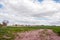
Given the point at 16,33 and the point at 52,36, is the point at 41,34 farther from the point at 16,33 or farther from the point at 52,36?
the point at 16,33

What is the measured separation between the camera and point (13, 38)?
25578 millimetres

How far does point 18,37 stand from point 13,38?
0.91m

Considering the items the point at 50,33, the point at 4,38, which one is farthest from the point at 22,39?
the point at 50,33

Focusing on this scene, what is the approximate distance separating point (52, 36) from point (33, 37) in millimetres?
2911

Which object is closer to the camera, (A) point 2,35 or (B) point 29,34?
(A) point 2,35

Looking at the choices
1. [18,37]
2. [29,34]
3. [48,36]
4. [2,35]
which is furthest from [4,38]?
[48,36]

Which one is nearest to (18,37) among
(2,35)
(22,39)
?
(22,39)

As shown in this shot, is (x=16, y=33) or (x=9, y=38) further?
(x=16, y=33)

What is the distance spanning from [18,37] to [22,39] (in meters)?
0.66

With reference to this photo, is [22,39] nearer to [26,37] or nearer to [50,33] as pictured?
[26,37]

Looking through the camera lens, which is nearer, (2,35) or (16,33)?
(2,35)

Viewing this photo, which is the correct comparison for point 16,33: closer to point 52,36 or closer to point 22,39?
point 22,39

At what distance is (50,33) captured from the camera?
27.6 metres

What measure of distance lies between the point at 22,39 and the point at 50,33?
14.5 feet
